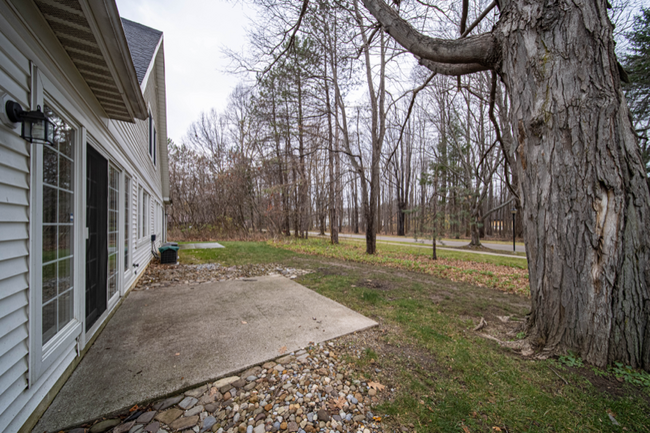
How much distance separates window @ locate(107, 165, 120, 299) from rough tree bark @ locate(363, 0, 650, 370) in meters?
5.04

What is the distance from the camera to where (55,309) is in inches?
77.6

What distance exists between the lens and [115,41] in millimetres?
1903

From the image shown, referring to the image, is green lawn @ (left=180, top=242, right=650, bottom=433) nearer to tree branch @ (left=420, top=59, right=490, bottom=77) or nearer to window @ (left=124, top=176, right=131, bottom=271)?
tree branch @ (left=420, top=59, right=490, bottom=77)

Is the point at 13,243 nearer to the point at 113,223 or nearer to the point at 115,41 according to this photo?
the point at 115,41

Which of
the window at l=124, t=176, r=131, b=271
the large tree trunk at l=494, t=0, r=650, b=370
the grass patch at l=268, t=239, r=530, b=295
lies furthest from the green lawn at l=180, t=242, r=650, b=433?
the window at l=124, t=176, r=131, b=271

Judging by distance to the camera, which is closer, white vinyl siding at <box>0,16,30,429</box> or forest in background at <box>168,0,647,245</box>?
white vinyl siding at <box>0,16,30,429</box>

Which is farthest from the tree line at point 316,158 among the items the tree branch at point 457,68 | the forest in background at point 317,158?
the tree branch at point 457,68

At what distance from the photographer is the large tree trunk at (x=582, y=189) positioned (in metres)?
2.01

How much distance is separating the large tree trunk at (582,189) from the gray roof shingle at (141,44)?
4533 millimetres

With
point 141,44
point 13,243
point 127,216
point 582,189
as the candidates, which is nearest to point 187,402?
point 13,243

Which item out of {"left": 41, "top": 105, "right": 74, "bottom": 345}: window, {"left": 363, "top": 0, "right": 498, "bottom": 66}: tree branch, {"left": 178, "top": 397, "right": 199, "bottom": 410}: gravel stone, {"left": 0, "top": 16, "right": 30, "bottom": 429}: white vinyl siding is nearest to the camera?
{"left": 0, "top": 16, "right": 30, "bottom": 429}: white vinyl siding

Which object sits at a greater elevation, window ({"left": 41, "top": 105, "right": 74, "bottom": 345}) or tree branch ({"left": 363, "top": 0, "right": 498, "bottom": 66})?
tree branch ({"left": 363, "top": 0, "right": 498, "bottom": 66})

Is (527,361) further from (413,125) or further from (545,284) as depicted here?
(413,125)

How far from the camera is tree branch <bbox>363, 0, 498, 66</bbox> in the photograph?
272 centimetres
